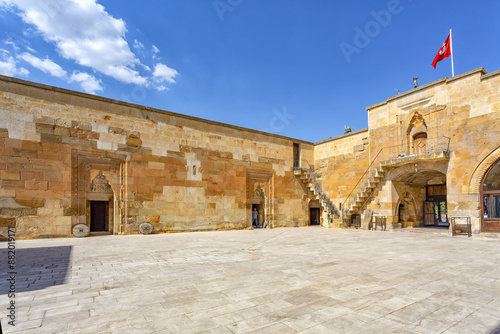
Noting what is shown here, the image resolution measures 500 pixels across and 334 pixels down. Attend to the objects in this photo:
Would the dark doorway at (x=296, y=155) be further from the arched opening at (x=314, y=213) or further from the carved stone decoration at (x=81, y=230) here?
the carved stone decoration at (x=81, y=230)

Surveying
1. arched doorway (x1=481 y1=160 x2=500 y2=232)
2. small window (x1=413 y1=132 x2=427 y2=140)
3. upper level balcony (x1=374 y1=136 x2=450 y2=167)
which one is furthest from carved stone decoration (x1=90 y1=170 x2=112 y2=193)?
arched doorway (x1=481 y1=160 x2=500 y2=232)

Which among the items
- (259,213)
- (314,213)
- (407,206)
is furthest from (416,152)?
(259,213)

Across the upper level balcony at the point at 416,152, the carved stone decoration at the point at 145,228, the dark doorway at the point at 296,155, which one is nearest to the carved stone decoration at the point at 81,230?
the carved stone decoration at the point at 145,228

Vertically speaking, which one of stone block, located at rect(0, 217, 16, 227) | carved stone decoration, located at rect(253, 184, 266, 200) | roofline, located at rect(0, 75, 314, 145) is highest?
roofline, located at rect(0, 75, 314, 145)

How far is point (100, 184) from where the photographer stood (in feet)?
44.8

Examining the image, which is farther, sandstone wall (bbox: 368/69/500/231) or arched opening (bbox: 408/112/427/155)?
arched opening (bbox: 408/112/427/155)

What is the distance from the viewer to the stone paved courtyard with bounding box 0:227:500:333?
338cm

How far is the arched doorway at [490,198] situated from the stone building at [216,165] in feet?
0.16

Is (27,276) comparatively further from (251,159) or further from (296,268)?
(251,159)

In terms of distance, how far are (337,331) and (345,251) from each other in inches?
231

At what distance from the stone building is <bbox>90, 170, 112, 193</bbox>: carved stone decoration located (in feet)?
0.14

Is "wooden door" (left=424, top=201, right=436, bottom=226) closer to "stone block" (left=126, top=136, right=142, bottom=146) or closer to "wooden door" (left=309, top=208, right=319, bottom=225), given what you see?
"wooden door" (left=309, top=208, right=319, bottom=225)

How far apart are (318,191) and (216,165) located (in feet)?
27.8

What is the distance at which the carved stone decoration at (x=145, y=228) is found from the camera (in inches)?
554
